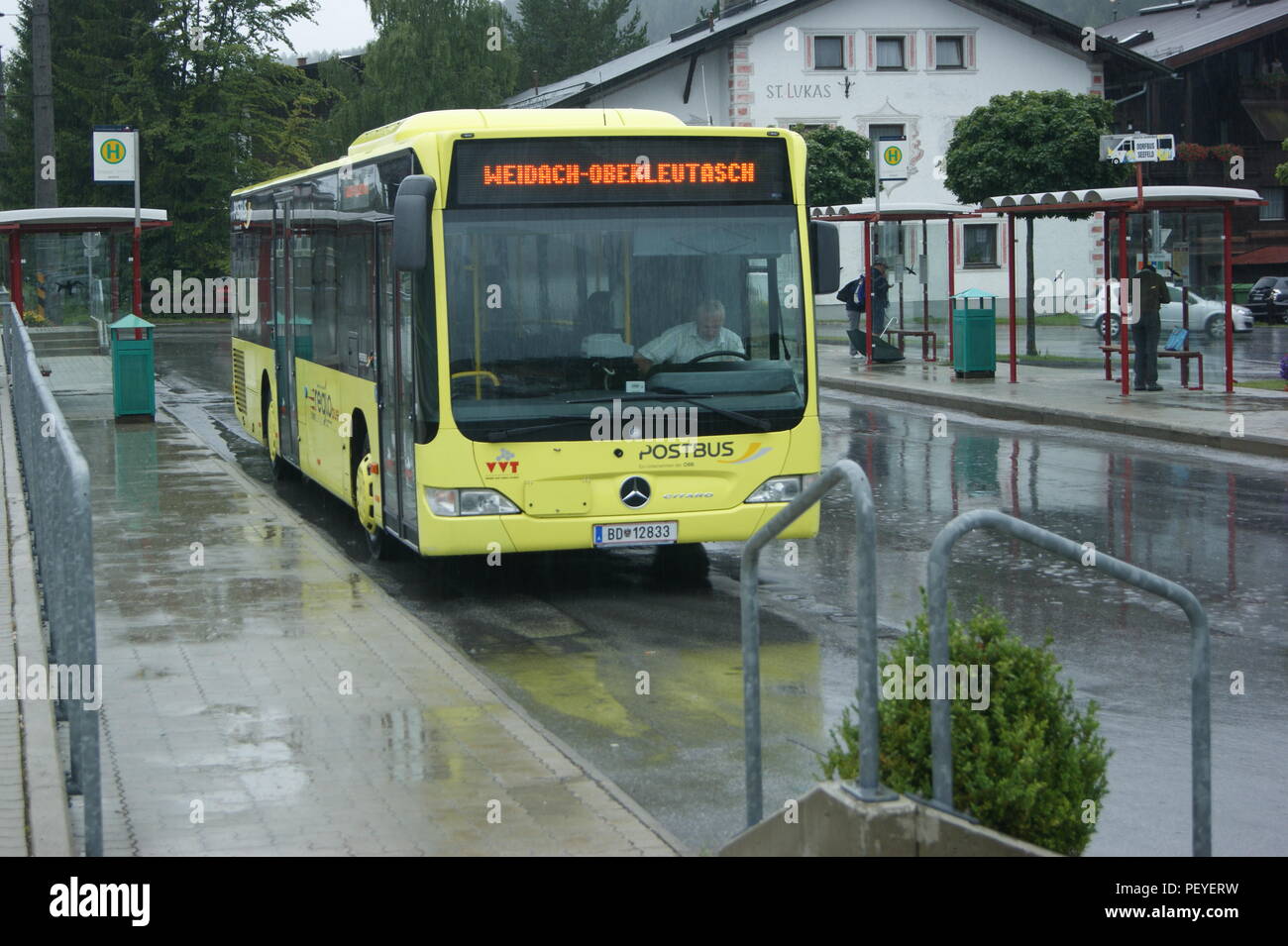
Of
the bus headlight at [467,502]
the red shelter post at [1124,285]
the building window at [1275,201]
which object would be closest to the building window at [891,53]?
the building window at [1275,201]

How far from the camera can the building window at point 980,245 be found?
5706 centimetres

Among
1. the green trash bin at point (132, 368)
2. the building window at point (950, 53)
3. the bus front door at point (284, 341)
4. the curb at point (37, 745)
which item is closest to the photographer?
the curb at point (37, 745)

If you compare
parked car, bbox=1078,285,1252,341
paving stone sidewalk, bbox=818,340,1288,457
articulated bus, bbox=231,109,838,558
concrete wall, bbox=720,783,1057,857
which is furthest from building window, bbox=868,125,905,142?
concrete wall, bbox=720,783,1057,857

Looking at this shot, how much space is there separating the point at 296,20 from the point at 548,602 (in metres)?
60.3

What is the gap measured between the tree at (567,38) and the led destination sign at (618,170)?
97550 mm

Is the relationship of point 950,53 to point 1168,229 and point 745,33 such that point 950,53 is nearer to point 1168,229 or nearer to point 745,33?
point 745,33

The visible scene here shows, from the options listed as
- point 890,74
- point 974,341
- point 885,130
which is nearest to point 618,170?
point 974,341

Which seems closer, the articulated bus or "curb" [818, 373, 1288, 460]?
the articulated bus

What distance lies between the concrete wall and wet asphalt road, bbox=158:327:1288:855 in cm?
118

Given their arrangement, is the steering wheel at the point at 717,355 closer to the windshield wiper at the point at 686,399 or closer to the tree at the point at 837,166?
the windshield wiper at the point at 686,399

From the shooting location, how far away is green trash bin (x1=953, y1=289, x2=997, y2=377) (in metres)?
27.4

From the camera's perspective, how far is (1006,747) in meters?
4.73

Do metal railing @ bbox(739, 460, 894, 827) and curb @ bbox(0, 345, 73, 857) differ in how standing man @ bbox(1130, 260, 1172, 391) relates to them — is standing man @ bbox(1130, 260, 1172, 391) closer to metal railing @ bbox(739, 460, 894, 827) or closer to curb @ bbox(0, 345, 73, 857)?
curb @ bbox(0, 345, 73, 857)
